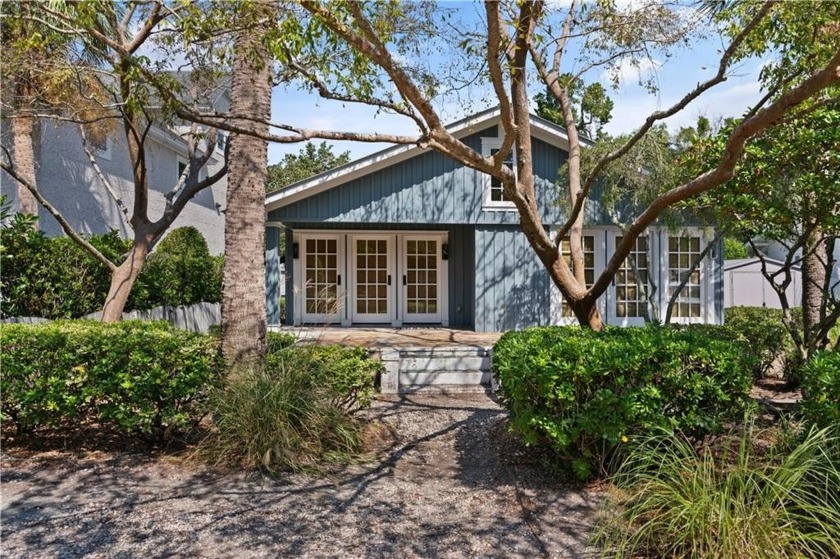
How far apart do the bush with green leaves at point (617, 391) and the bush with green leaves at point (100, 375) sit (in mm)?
3101

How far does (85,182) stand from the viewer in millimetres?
12875

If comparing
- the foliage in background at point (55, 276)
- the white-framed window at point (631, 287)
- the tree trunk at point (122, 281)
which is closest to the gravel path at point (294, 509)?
the tree trunk at point (122, 281)

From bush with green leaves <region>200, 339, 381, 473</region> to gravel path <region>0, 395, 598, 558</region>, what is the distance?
22 cm

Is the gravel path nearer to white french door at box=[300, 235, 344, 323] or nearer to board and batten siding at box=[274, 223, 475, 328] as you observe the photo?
board and batten siding at box=[274, 223, 475, 328]

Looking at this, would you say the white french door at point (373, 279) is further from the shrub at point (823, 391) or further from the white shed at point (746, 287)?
the white shed at point (746, 287)

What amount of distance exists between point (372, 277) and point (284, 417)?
29.7 ft

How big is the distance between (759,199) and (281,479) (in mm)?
5484

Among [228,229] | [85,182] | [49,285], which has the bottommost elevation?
[49,285]

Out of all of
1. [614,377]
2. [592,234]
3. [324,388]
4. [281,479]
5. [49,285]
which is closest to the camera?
[614,377]

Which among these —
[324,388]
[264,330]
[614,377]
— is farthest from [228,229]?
[614,377]

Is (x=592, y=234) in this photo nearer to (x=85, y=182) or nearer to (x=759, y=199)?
(x=759, y=199)

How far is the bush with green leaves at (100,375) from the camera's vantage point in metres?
5.02

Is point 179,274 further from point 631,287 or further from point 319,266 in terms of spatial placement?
point 631,287

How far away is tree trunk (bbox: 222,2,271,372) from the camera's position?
573cm
